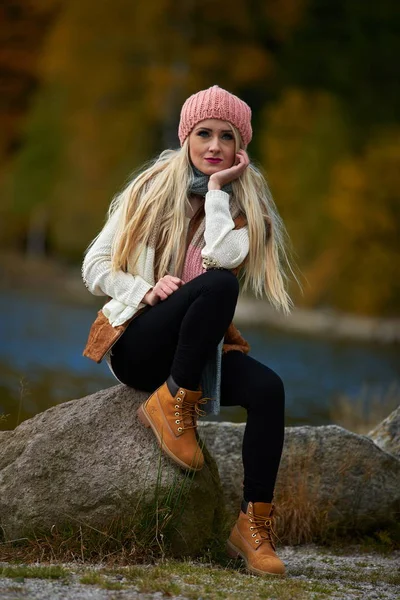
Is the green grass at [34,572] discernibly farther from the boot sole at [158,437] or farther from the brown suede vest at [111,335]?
the brown suede vest at [111,335]

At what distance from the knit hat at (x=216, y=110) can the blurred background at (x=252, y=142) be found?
39.6 feet

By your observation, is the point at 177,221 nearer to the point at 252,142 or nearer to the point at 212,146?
the point at 212,146

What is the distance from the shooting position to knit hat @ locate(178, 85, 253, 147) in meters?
4.08

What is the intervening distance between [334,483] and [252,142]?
1843cm

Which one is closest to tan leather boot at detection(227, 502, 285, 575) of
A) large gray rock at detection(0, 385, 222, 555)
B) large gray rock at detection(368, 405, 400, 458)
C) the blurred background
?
large gray rock at detection(0, 385, 222, 555)

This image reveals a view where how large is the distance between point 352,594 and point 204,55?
1928 cm

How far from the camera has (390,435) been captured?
18.0 feet

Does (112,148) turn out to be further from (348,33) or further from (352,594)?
(352,594)

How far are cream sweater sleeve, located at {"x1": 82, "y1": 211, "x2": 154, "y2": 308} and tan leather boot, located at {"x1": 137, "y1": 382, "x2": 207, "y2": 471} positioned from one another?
347mm

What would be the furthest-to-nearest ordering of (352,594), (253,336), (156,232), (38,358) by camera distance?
(253,336) < (38,358) < (156,232) < (352,594)

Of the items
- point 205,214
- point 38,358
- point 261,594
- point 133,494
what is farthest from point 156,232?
point 38,358

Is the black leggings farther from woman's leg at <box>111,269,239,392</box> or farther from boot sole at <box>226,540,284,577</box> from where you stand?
boot sole at <box>226,540,284,577</box>

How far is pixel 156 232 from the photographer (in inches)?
159

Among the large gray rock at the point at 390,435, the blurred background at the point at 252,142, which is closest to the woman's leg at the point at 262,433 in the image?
the large gray rock at the point at 390,435
